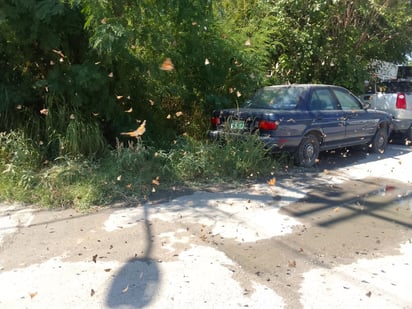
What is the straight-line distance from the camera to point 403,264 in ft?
14.1

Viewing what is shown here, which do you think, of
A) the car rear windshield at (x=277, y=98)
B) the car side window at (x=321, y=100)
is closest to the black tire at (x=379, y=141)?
the car side window at (x=321, y=100)

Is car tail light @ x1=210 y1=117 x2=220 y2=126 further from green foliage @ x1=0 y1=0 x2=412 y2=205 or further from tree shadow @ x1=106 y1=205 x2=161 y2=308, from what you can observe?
tree shadow @ x1=106 y1=205 x2=161 y2=308

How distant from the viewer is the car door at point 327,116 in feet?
27.1

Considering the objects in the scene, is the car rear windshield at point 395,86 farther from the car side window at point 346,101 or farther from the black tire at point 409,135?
the car side window at point 346,101

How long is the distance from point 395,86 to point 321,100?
480 centimetres

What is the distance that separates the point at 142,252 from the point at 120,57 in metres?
3.81

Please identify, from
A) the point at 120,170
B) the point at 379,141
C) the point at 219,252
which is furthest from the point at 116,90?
the point at 379,141

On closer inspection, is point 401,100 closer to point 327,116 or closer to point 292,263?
point 327,116

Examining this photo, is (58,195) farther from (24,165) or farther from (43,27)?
(43,27)

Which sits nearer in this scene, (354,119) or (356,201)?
(356,201)

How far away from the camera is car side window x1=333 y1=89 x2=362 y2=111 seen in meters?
8.98

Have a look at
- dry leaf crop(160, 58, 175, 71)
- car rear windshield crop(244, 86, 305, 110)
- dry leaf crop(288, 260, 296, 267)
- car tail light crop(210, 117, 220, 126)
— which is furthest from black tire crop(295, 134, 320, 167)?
dry leaf crop(288, 260, 296, 267)

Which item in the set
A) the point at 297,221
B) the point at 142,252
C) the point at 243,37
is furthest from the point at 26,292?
the point at 243,37

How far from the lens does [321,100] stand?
8.50 metres
